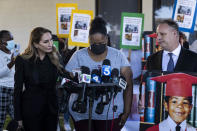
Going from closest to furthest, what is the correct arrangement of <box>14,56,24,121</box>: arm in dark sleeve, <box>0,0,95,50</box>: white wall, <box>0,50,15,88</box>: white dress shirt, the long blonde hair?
<box>14,56,24,121</box>: arm in dark sleeve → the long blonde hair → <box>0,50,15,88</box>: white dress shirt → <box>0,0,95,50</box>: white wall

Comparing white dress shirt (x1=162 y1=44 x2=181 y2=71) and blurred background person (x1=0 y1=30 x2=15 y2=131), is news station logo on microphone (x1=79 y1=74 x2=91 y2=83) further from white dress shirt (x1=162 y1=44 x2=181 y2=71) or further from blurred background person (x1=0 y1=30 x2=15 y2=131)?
blurred background person (x1=0 y1=30 x2=15 y2=131)

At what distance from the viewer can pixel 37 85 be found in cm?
373

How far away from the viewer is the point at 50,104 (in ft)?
12.5

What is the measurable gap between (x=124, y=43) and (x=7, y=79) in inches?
68.6

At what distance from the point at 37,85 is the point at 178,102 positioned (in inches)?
60.9

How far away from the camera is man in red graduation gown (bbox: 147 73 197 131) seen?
276cm

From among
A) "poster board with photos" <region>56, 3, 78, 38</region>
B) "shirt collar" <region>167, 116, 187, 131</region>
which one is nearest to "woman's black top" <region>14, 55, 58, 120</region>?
"poster board with photos" <region>56, 3, 78, 38</region>

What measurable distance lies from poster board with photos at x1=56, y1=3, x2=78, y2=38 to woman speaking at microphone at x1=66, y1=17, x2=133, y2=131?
4.46 ft

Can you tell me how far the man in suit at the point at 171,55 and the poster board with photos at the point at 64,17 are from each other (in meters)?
1.57

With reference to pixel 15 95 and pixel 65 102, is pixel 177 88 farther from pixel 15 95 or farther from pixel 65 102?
pixel 15 95

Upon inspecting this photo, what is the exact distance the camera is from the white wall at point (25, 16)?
8.12 metres

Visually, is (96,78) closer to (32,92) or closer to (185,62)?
(185,62)

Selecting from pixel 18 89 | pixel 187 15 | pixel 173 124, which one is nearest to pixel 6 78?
pixel 18 89

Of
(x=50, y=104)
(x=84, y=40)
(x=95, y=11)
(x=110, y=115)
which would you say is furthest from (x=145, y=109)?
(x=95, y=11)
